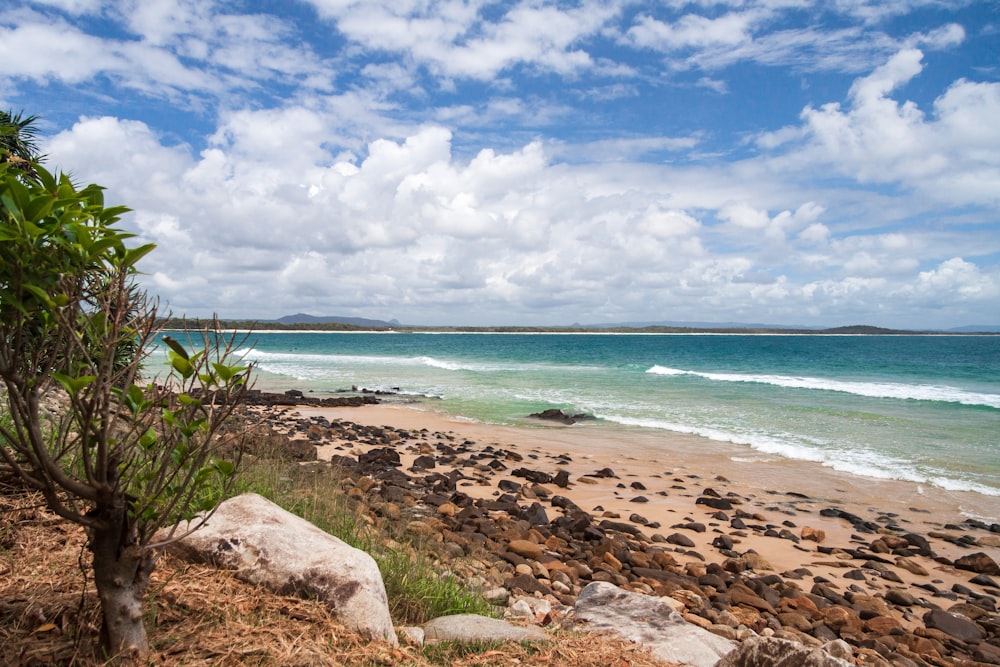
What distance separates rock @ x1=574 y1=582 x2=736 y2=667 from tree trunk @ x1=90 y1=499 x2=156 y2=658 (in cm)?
298

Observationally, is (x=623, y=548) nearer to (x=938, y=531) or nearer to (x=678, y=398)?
(x=938, y=531)

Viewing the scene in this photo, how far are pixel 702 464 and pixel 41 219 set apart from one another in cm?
1540

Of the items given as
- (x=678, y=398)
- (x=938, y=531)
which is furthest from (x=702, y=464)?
(x=678, y=398)

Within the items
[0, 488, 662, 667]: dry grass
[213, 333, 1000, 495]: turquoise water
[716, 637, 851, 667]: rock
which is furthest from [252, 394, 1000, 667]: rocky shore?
[213, 333, 1000, 495]: turquoise water

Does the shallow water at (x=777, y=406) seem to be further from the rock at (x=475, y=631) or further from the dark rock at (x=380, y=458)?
the dark rock at (x=380, y=458)

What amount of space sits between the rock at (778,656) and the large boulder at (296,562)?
1954mm

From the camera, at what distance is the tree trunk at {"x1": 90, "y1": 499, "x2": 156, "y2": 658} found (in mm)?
2650

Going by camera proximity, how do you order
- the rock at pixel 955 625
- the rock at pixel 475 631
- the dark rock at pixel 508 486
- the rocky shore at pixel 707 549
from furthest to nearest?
1. the dark rock at pixel 508 486
2. the rock at pixel 955 625
3. the rocky shore at pixel 707 549
4. the rock at pixel 475 631

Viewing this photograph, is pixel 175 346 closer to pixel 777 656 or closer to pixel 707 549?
pixel 777 656

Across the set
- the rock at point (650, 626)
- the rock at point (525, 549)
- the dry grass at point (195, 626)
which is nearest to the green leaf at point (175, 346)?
A: the dry grass at point (195, 626)

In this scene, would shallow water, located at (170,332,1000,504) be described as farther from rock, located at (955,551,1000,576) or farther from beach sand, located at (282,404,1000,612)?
rock, located at (955,551,1000,576)

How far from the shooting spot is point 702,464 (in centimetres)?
1553

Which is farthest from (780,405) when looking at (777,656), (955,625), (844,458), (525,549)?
(777,656)

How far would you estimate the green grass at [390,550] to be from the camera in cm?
439
